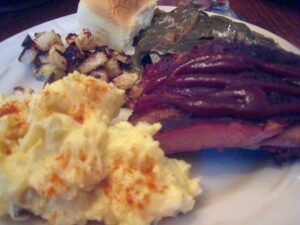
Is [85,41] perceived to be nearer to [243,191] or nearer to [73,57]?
[73,57]

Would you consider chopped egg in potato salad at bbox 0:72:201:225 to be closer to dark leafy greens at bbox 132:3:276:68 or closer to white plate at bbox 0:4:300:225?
white plate at bbox 0:4:300:225

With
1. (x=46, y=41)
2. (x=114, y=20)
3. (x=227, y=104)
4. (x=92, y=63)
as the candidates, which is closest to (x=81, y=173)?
(x=227, y=104)

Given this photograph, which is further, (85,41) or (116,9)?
(116,9)

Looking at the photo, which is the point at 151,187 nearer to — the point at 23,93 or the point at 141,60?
the point at 23,93

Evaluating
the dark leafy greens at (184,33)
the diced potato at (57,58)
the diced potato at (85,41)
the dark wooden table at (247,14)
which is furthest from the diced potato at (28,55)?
the dark wooden table at (247,14)

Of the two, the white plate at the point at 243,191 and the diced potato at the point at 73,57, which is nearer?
the white plate at the point at 243,191

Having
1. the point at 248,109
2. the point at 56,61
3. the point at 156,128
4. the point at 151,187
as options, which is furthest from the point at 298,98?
the point at 56,61

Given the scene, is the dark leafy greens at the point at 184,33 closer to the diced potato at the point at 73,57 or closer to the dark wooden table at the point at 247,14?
the diced potato at the point at 73,57
